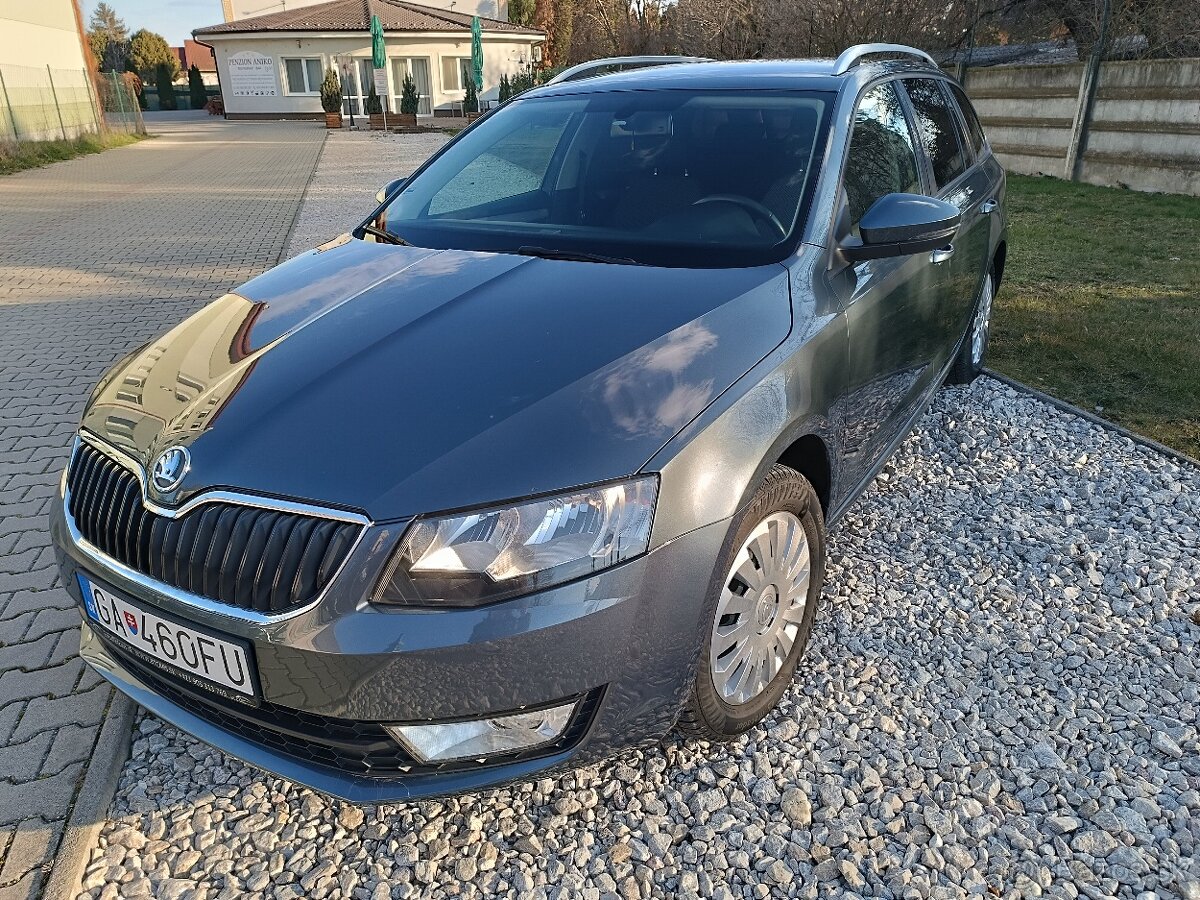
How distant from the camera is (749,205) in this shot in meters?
2.80

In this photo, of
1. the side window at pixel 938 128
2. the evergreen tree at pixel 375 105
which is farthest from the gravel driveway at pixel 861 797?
the evergreen tree at pixel 375 105

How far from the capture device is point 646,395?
2.03 metres

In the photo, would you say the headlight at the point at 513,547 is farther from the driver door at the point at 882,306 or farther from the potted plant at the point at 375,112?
the potted plant at the point at 375,112

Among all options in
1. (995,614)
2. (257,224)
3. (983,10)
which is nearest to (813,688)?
(995,614)

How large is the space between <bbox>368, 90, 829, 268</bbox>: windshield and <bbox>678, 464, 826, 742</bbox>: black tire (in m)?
0.73

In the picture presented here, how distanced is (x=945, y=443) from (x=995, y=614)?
4.92 ft

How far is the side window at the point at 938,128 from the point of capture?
12.3 feet

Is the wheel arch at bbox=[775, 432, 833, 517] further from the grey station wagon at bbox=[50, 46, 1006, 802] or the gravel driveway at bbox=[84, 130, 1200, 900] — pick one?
the gravel driveway at bbox=[84, 130, 1200, 900]

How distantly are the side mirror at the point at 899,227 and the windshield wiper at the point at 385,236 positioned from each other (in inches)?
61.0

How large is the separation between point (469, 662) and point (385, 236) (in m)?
1.99

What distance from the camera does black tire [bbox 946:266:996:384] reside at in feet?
15.0

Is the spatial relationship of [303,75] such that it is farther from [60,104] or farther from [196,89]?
[60,104]

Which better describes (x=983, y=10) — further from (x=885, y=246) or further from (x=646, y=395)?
(x=646, y=395)

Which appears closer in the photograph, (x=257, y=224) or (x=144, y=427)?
(x=144, y=427)
